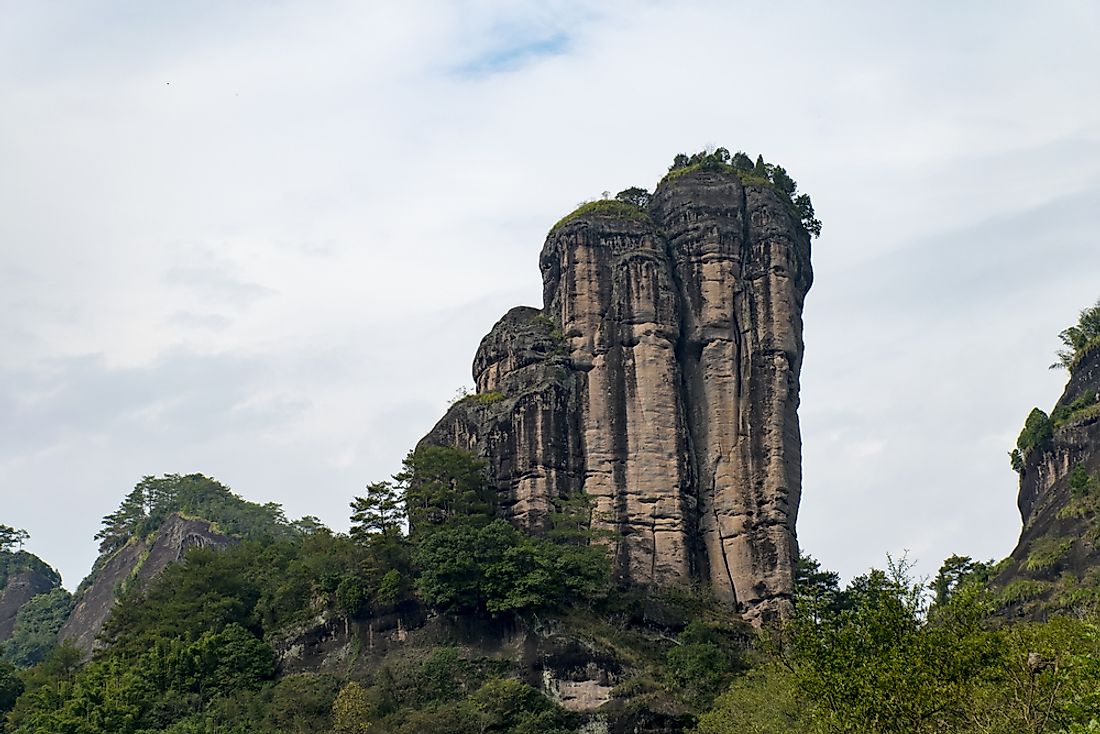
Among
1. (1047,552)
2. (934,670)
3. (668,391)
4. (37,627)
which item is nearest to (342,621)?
(668,391)

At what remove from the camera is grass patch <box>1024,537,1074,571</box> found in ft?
249

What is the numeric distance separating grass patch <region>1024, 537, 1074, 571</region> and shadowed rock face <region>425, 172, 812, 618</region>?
12819mm

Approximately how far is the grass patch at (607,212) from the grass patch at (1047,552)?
2636cm

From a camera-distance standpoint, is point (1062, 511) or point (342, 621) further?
point (1062, 511)

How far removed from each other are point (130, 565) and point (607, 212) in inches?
2136

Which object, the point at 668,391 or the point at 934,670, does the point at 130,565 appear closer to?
the point at 668,391

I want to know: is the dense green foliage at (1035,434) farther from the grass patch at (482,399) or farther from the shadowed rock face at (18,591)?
the shadowed rock face at (18,591)

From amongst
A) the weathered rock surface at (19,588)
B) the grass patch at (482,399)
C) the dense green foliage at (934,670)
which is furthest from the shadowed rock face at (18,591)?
the dense green foliage at (934,670)

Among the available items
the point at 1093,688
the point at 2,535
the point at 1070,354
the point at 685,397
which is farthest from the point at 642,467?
the point at 2,535

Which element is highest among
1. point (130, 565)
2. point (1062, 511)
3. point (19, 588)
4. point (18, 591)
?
point (19, 588)

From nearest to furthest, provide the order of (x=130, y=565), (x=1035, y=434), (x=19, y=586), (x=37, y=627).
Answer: (x=1035, y=434), (x=130, y=565), (x=37, y=627), (x=19, y=586)

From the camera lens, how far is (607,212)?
262 feet

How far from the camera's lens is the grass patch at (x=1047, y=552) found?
7575 centimetres

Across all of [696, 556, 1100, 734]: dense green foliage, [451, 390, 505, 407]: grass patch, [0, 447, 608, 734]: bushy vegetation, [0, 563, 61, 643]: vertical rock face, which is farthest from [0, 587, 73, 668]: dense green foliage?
[696, 556, 1100, 734]: dense green foliage
